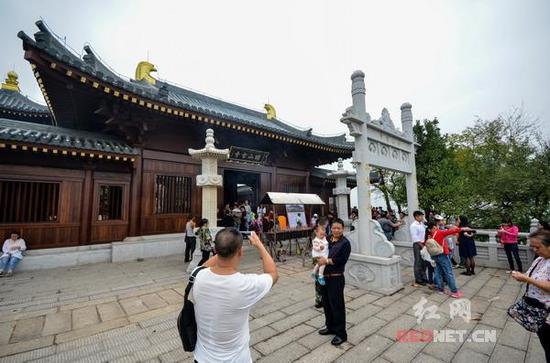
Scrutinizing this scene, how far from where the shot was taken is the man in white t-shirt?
4.97ft

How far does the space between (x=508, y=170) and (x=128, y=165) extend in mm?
13838

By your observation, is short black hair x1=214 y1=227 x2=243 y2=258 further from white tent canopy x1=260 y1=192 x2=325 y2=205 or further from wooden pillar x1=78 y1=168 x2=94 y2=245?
wooden pillar x1=78 y1=168 x2=94 y2=245

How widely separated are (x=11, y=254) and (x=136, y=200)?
10.3 ft

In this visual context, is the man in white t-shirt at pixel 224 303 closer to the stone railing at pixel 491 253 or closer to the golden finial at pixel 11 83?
the stone railing at pixel 491 253

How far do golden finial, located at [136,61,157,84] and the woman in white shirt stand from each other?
8.77m

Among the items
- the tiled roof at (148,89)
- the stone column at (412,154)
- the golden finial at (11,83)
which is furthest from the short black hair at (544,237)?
the golden finial at (11,83)

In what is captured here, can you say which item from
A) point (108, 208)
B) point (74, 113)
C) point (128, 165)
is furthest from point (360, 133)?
point (74, 113)

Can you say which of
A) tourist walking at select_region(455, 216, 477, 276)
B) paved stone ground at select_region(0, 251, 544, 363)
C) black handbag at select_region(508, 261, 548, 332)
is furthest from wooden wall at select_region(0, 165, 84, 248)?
tourist walking at select_region(455, 216, 477, 276)

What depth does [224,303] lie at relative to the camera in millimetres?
1512

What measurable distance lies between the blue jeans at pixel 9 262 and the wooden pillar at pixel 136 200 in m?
2.65

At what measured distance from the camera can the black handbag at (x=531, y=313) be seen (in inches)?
84.6

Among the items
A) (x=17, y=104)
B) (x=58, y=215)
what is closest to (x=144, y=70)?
(x=17, y=104)

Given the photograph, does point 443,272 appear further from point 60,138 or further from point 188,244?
point 60,138

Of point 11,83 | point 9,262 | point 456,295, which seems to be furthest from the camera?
point 11,83
